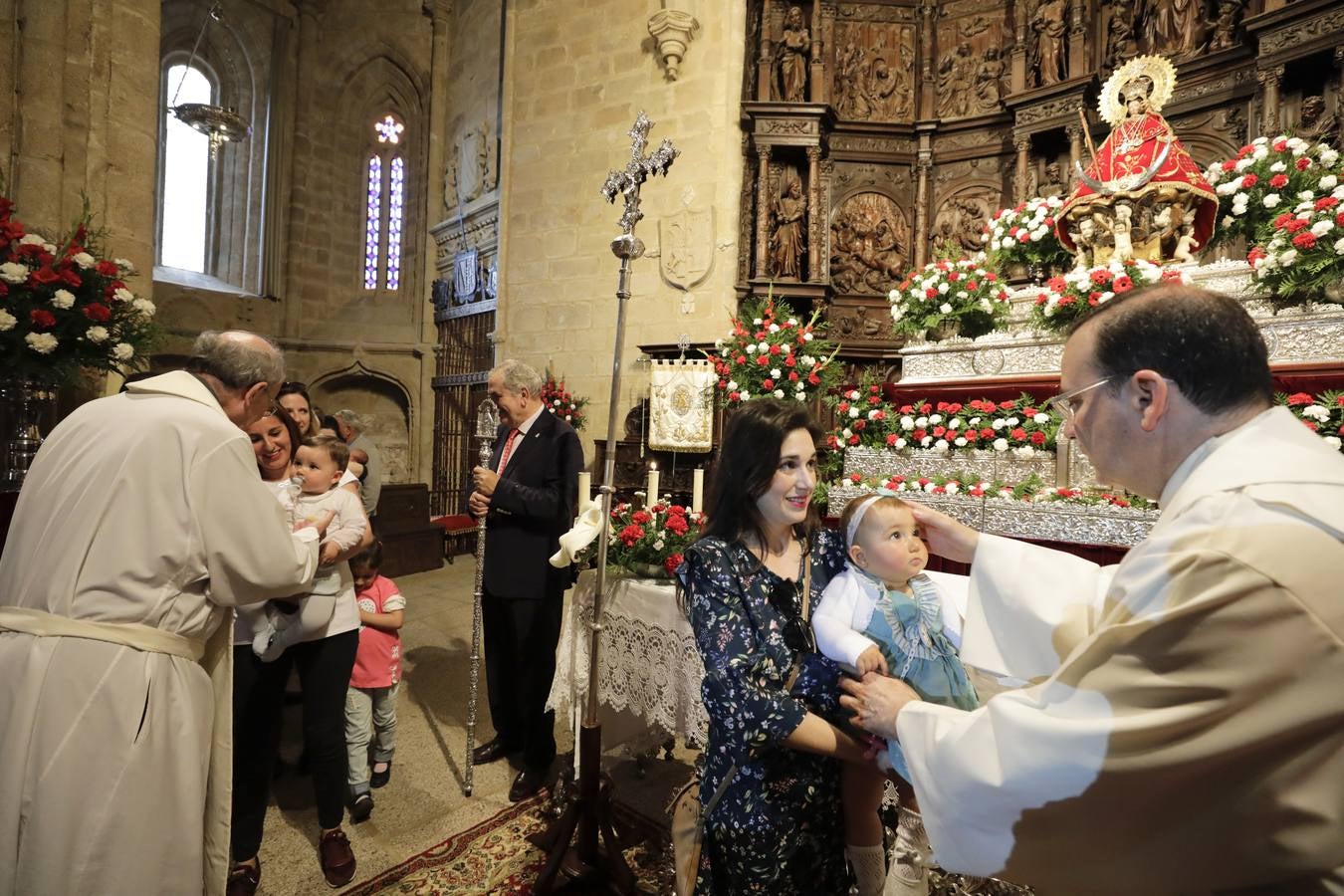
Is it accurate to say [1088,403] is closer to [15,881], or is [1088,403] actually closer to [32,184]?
[15,881]

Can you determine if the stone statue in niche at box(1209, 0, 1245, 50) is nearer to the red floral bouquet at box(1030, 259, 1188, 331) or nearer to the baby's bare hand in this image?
the red floral bouquet at box(1030, 259, 1188, 331)

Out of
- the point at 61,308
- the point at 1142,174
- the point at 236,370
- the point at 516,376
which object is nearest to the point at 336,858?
the point at 236,370

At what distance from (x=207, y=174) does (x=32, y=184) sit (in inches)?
326

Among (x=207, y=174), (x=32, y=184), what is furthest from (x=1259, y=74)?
(x=207, y=174)

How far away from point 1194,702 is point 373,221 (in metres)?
15.0

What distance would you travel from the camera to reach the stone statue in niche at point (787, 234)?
784cm

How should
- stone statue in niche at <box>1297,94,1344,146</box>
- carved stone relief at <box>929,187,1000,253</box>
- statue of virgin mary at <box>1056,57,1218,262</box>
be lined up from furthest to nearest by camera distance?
carved stone relief at <box>929,187,1000,253</box> → stone statue in niche at <box>1297,94,1344,146</box> → statue of virgin mary at <box>1056,57,1218,262</box>

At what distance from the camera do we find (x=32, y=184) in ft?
17.1

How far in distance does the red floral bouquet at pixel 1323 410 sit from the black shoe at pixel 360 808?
4.54 m

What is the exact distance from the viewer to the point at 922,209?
790 cm

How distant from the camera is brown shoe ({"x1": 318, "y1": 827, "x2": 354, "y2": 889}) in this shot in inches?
97.6

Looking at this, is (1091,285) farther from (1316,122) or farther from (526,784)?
(526,784)

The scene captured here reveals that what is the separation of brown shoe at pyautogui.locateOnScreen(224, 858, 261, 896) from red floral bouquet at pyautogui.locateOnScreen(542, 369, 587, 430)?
20.0ft

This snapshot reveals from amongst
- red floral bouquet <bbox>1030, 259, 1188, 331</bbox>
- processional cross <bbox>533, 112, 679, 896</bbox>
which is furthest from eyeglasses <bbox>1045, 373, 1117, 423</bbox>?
red floral bouquet <bbox>1030, 259, 1188, 331</bbox>
